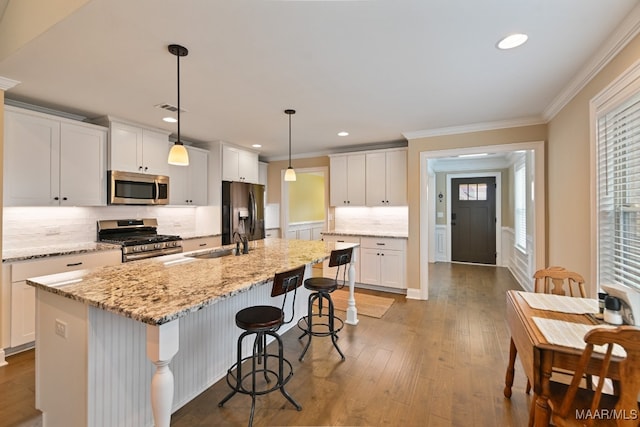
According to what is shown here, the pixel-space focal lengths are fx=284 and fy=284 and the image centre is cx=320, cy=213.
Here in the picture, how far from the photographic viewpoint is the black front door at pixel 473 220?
6.74 meters

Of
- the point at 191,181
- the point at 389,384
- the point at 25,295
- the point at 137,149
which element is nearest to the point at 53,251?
the point at 25,295

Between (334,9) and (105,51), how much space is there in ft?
5.64

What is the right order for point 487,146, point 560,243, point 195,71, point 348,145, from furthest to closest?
point 348,145, point 487,146, point 560,243, point 195,71

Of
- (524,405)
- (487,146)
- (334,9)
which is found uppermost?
(334,9)

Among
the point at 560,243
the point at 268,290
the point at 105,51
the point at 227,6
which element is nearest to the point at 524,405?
the point at 560,243

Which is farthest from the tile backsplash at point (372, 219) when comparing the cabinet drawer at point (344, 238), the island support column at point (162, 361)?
the island support column at point (162, 361)

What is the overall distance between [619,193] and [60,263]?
16.5ft

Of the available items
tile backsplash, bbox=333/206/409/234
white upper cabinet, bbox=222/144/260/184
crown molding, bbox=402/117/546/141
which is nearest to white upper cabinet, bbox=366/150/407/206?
tile backsplash, bbox=333/206/409/234

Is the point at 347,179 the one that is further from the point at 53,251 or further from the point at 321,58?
the point at 53,251

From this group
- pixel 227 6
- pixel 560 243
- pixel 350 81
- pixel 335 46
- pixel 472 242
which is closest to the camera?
pixel 227 6

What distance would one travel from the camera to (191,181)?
4754 millimetres

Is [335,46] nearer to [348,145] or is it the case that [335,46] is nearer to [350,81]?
[350,81]

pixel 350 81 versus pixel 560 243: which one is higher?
pixel 350 81

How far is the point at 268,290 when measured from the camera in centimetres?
286
